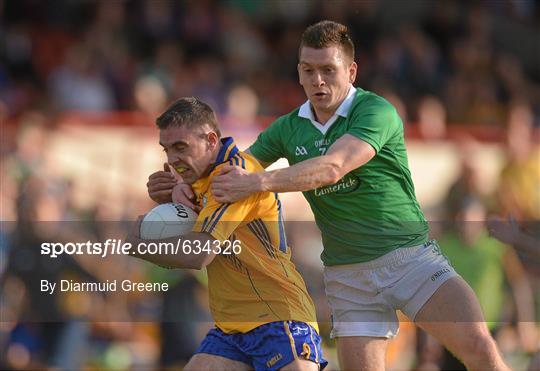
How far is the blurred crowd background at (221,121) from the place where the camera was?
34.0 ft

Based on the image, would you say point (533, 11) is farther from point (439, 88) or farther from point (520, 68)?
point (439, 88)

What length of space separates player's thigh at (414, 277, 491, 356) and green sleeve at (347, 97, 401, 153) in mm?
933

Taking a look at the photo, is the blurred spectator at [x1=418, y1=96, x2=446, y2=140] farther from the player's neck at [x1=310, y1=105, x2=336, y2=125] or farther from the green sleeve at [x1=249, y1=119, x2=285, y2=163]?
the player's neck at [x1=310, y1=105, x2=336, y2=125]

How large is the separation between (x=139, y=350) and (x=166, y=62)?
174 inches

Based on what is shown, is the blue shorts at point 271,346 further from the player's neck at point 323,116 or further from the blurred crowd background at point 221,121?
the blurred crowd background at point 221,121

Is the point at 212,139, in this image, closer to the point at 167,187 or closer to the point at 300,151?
the point at 167,187

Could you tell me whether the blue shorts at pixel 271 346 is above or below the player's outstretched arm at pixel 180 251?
below

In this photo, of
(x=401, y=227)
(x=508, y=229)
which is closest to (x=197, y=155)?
(x=401, y=227)

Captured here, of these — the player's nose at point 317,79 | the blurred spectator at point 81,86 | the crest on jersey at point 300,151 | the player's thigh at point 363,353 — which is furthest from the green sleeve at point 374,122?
the blurred spectator at point 81,86

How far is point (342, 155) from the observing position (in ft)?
20.2

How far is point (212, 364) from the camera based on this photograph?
6.23 metres

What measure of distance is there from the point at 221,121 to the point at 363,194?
627 centimetres

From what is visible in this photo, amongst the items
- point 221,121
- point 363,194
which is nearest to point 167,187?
point 363,194

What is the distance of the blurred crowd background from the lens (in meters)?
10.4
